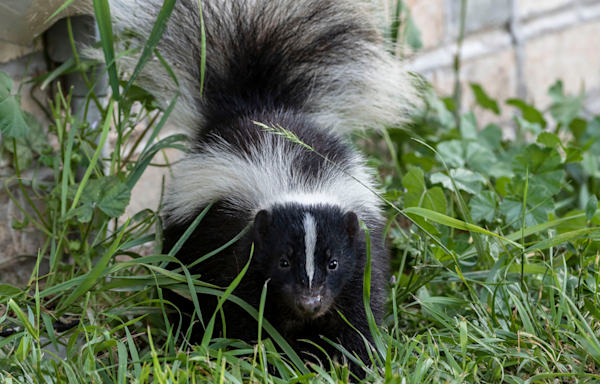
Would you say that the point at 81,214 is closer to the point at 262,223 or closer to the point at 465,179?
the point at 262,223

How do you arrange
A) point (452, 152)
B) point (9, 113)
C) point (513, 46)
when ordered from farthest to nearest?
point (513, 46), point (452, 152), point (9, 113)

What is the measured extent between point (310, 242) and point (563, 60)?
15.9ft

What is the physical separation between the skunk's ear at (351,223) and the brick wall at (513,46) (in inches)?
116

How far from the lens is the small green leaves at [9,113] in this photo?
263cm

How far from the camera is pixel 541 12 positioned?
5.75 meters

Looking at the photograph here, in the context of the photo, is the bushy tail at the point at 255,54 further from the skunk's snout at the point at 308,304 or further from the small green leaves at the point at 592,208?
the small green leaves at the point at 592,208

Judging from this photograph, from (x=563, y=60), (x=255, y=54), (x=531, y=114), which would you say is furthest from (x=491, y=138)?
(x=563, y=60)

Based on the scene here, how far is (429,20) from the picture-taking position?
5074mm

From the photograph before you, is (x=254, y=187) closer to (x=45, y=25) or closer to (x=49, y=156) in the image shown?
(x=49, y=156)

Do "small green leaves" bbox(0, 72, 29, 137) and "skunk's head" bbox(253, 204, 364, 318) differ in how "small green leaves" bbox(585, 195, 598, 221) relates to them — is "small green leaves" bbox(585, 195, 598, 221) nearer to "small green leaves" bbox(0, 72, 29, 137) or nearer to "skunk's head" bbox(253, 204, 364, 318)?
"skunk's head" bbox(253, 204, 364, 318)

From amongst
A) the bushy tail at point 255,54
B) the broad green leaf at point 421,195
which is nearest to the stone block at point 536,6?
the bushy tail at point 255,54

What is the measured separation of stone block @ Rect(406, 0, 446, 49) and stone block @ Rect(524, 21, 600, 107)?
3.55 feet

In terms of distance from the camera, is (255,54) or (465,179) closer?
(255,54)

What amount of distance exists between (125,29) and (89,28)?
0.36 meters
